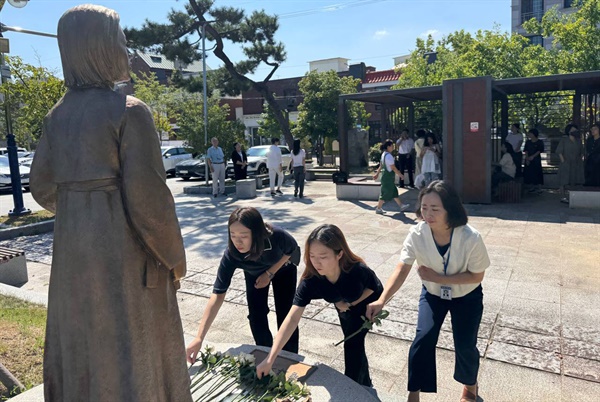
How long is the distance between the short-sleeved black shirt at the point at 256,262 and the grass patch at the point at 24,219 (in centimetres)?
882

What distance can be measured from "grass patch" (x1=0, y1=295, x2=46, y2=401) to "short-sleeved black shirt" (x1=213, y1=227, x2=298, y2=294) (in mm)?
1655

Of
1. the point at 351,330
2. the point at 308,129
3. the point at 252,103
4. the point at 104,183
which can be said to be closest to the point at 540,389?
the point at 351,330

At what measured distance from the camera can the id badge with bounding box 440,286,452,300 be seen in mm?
3002

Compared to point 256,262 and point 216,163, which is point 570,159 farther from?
point 256,262

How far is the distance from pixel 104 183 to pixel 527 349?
3.74m

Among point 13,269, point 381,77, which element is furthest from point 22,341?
point 381,77

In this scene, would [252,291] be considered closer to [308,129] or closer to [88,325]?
[88,325]

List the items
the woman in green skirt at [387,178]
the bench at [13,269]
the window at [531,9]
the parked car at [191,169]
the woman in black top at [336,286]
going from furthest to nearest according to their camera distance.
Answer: the window at [531,9] < the parked car at [191,169] < the woman in green skirt at [387,178] < the bench at [13,269] < the woman in black top at [336,286]

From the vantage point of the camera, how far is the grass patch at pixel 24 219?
10.5 meters

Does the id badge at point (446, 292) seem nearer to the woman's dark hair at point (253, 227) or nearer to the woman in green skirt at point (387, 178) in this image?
the woman's dark hair at point (253, 227)

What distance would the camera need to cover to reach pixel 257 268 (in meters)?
3.38

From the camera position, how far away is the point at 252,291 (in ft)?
11.6

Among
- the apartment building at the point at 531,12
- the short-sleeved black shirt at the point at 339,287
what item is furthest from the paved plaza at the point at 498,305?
the apartment building at the point at 531,12

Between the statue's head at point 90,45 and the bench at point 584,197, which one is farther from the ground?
the statue's head at point 90,45
